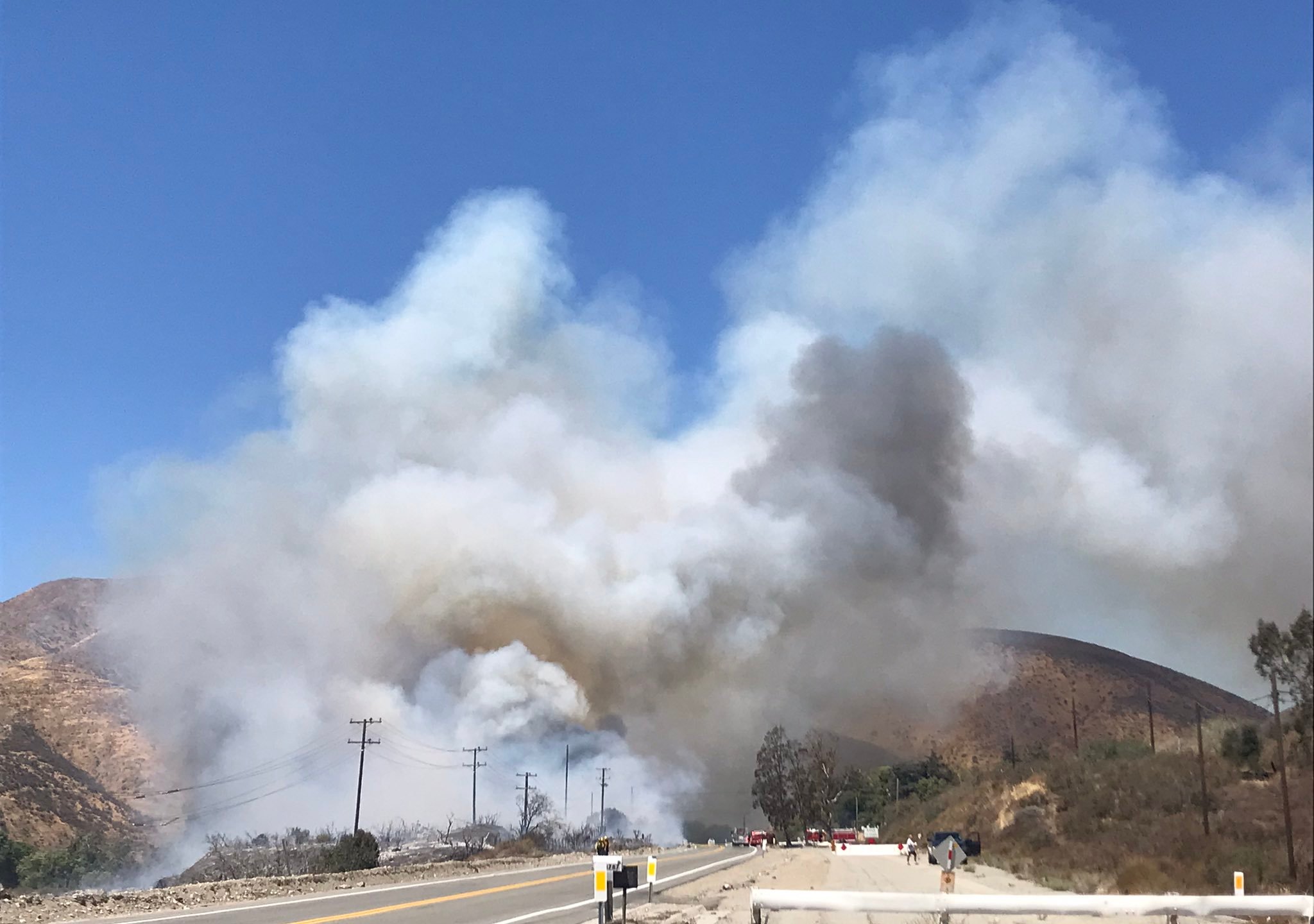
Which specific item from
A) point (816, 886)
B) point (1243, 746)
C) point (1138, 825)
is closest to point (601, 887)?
point (816, 886)

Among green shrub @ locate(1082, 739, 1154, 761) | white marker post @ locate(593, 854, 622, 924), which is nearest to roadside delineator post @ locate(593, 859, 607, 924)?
white marker post @ locate(593, 854, 622, 924)

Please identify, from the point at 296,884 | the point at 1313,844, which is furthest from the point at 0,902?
the point at 1313,844

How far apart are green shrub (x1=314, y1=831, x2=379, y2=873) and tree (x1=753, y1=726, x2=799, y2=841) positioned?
78833 millimetres

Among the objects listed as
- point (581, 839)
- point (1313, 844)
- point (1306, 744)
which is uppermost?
point (1306, 744)

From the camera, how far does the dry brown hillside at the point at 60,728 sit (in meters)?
78.6

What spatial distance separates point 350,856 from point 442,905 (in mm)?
27384

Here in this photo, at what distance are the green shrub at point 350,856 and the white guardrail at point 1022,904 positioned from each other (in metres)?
37.9

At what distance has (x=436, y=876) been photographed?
41.8 meters

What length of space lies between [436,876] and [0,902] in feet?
60.9

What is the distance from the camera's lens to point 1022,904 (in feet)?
53.2

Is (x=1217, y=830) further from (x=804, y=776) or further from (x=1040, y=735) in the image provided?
(x=1040, y=735)

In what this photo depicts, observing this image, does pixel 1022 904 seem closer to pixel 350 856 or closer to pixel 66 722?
pixel 350 856

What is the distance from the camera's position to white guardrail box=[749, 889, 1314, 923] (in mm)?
16156

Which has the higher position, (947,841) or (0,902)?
(947,841)
